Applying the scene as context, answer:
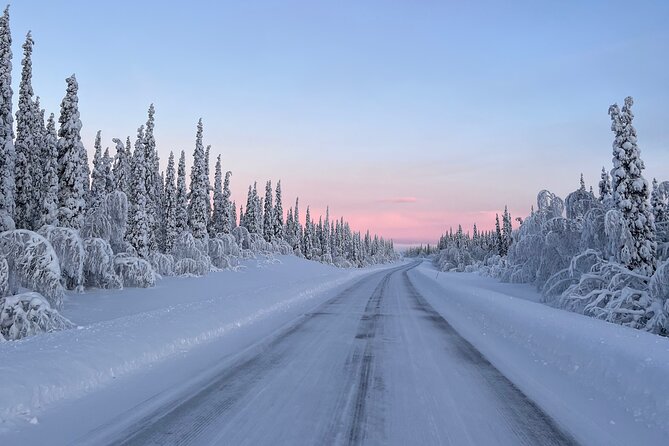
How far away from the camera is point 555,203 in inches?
964

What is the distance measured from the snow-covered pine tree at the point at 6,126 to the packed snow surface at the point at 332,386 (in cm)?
1397

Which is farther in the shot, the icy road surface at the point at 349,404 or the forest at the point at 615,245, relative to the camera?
the forest at the point at 615,245

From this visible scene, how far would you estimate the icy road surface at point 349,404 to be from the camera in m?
4.19

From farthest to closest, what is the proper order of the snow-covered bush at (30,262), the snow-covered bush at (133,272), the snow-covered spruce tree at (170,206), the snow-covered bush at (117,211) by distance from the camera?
1. the snow-covered spruce tree at (170,206)
2. the snow-covered bush at (117,211)
3. the snow-covered bush at (133,272)
4. the snow-covered bush at (30,262)

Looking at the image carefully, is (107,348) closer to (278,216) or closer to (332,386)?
(332,386)

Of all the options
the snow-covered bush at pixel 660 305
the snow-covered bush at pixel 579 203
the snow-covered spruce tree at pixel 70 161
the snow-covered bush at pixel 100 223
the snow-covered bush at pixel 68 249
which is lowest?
the snow-covered bush at pixel 660 305

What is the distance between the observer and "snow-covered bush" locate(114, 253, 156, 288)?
21906mm

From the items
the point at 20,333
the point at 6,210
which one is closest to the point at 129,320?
the point at 20,333

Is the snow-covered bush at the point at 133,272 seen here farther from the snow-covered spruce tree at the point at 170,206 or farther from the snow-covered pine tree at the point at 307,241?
the snow-covered pine tree at the point at 307,241

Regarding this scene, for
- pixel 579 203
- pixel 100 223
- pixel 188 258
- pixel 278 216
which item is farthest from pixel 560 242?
pixel 278 216

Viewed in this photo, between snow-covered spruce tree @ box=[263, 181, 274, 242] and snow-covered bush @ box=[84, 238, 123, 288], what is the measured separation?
45.5 meters

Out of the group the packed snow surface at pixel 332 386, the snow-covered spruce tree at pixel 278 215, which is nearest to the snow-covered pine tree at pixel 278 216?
the snow-covered spruce tree at pixel 278 215

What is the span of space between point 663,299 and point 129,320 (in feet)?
60.5

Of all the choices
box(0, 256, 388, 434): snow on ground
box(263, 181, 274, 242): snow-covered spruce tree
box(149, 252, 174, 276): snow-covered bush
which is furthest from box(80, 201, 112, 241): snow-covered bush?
box(263, 181, 274, 242): snow-covered spruce tree
